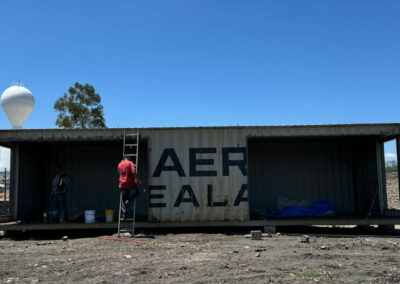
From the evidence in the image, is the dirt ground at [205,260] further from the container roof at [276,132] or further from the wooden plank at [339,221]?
the container roof at [276,132]

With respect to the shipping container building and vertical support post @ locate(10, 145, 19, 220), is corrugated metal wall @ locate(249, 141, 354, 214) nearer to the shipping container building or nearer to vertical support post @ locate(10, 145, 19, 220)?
the shipping container building

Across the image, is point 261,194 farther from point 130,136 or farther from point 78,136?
point 78,136

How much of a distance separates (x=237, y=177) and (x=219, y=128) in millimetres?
1416

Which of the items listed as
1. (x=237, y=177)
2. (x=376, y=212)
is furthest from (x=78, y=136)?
(x=376, y=212)

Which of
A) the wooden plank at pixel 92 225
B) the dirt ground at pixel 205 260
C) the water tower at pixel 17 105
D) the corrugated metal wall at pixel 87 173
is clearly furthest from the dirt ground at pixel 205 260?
the water tower at pixel 17 105

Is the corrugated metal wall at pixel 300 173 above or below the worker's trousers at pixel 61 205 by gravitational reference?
above

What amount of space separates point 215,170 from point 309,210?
3364mm

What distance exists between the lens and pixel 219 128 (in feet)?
36.8

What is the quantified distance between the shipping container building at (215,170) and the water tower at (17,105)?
45.1 feet

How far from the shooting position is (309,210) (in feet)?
40.5

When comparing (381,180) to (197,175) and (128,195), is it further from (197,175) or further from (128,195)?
(128,195)

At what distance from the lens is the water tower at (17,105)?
25844 mm

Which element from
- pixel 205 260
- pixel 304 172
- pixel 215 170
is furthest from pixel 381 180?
pixel 205 260

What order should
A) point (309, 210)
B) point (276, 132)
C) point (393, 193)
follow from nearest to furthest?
point (276, 132)
point (309, 210)
point (393, 193)
